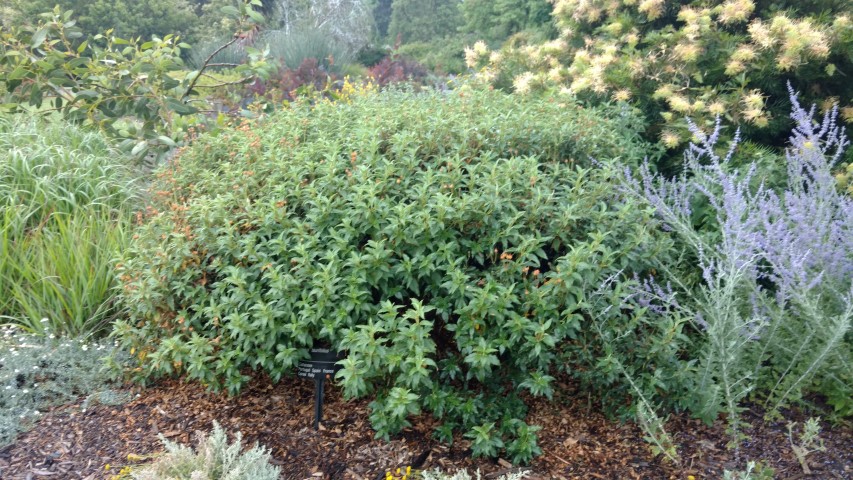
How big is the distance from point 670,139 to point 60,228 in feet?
13.7

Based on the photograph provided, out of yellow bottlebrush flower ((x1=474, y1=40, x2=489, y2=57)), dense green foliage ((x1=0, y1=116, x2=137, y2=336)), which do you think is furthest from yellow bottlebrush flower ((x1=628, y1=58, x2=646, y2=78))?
dense green foliage ((x1=0, y1=116, x2=137, y2=336))

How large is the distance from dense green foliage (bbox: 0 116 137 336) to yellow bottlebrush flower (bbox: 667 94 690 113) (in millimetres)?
3796

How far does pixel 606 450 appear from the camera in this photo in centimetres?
295

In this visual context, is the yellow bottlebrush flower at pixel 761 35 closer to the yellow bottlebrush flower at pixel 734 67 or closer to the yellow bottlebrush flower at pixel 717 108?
the yellow bottlebrush flower at pixel 734 67

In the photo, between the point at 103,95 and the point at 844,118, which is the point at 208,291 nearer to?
the point at 103,95

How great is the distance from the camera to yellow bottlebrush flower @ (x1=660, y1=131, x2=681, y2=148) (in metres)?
4.59

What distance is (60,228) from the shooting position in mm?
4336

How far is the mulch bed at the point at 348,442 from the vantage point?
9.27ft

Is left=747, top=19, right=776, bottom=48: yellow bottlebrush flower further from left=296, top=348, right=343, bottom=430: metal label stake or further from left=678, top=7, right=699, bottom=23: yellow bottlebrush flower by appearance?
left=296, top=348, right=343, bottom=430: metal label stake

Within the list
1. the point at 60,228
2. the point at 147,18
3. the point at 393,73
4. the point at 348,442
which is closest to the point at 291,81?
the point at 393,73

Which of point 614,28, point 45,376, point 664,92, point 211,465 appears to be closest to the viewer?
point 211,465

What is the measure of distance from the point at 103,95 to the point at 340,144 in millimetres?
3126

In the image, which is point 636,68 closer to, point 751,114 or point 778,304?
point 751,114

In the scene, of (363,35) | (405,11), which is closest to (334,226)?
(363,35)
